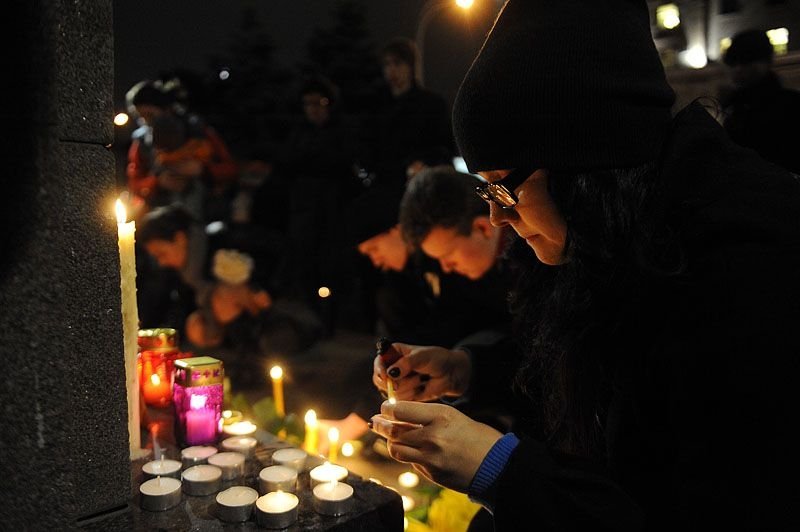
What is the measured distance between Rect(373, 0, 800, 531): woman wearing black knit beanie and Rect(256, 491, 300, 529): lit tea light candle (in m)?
0.24

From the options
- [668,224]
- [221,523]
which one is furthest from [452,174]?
[221,523]

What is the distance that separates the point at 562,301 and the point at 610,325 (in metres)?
0.12

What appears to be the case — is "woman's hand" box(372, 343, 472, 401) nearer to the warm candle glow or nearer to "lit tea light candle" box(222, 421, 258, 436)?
"lit tea light candle" box(222, 421, 258, 436)

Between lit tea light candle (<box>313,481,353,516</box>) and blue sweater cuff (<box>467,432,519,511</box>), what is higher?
blue sweater cuff (<box>467,432,519,511</box>)

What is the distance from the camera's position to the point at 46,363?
98cm

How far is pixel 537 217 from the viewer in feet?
5.03

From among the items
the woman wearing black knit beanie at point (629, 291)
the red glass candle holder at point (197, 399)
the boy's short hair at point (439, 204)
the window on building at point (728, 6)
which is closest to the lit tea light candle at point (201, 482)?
the red glass candle holder at point (197, 399)

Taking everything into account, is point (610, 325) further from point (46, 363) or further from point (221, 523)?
point (46, 363)

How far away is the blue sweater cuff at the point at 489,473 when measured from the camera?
1339mm

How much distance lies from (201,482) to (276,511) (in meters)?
0.23

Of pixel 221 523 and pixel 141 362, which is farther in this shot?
pixel 141 362

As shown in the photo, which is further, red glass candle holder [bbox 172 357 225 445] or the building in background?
the building in background

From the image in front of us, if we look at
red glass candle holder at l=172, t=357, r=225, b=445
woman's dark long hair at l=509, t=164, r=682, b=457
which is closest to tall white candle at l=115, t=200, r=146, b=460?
red glass candle holder at l=172, t=357, r=225, b=445

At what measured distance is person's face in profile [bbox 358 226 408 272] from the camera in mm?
4117
